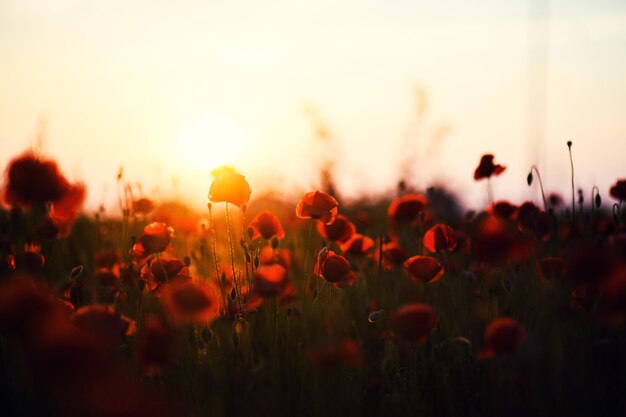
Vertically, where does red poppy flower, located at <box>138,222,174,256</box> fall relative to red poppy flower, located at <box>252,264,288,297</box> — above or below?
above

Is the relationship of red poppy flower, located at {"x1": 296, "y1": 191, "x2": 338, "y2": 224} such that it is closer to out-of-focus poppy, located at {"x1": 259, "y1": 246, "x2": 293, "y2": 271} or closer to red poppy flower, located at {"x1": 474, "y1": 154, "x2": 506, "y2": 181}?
out-of-focus poppy, located at {"x1": 259, "y1": 246, "x2": 293, "y2": 271}

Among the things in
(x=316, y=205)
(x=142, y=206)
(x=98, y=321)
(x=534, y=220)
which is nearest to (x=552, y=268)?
(x=534, y=220)

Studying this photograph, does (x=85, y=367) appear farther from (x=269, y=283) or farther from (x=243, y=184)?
(x=243, y=184)

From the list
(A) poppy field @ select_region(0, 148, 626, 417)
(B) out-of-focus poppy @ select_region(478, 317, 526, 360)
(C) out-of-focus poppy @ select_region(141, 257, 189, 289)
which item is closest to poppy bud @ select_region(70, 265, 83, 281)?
(A) poppy field @ select_region(0, 148, 626, 417)

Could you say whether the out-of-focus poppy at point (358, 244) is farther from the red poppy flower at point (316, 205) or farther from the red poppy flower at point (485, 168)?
the red poppy flower at point (485, 168)

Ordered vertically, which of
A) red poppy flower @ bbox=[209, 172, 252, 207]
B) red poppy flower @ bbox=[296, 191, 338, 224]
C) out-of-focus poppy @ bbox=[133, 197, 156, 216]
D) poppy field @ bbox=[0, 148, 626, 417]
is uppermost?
red poppy flower @ bbox=[209, 172, 252, 207]

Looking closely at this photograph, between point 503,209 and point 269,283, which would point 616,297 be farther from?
point 503,209
